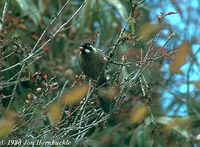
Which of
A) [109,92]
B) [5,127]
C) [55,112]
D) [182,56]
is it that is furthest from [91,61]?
[5,127]

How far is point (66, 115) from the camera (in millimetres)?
4473

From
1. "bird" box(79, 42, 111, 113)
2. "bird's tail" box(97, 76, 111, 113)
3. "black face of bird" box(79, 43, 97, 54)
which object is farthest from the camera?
"black face of bird" box(79, 43, 97, 54)

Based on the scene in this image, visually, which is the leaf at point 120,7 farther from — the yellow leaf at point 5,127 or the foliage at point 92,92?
the yellow leaf at point 5,127

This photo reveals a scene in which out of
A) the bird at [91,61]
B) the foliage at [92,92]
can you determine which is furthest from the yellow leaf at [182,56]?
the bird at [91,61]

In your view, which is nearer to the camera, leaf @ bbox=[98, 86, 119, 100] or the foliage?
the foliage

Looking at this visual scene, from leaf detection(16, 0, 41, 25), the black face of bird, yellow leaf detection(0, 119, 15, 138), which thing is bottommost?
the black face of bird

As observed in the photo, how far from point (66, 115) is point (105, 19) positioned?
2717mm

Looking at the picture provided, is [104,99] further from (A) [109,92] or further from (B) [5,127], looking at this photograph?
(B) [5,127]

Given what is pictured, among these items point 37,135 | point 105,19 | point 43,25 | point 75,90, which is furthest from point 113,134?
point 75,90

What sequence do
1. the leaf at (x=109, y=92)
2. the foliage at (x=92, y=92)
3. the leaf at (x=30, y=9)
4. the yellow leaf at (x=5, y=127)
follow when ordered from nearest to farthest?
the yellow leaf at (x=5, y=127) < the foliage at (x=92, y=92) < the leaf at (x=109, y=92) < the leaf at (x=30, y=9)

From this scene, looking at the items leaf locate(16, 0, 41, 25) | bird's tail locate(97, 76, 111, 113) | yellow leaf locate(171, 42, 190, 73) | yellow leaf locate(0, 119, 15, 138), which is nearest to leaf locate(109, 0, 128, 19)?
leaf locate(16, 0, 41, 25)

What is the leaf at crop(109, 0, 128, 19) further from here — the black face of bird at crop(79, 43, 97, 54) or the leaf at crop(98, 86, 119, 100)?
the leaf at crop(98, 86, 119, 100)

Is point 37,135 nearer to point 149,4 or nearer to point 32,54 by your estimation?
point 32,54

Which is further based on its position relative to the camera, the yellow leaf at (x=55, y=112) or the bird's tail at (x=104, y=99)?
the bird's tail at (x=104, y=99)
